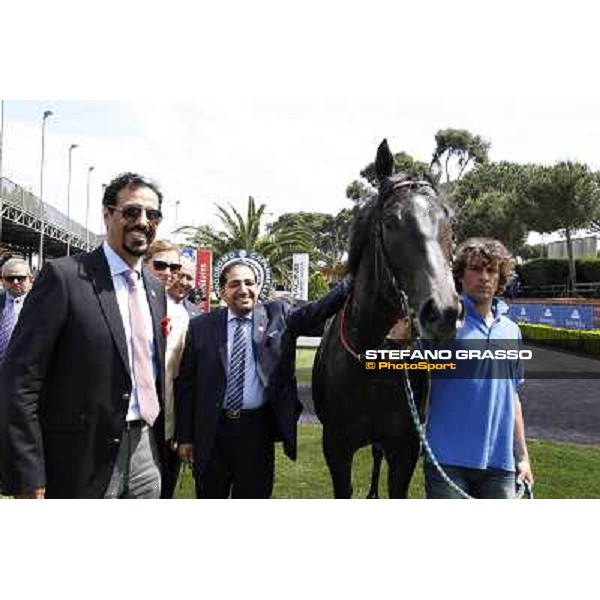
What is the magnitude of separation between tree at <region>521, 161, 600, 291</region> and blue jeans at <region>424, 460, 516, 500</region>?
1.64 metres

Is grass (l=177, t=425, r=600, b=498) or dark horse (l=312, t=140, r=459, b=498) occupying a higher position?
dark horse (l=312, t=140, r=459, b=498)

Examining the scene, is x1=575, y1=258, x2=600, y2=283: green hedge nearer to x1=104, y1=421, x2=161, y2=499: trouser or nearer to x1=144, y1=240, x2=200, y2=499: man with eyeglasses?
x1=144, y1=240, x2=200, y2=499: man with eyeglasses

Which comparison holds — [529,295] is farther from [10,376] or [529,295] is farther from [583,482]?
[10,376]

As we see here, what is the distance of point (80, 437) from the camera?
2.39m

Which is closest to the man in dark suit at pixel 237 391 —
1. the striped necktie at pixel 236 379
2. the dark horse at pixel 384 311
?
the striped necktie at pixel 236 379

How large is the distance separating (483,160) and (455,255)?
2.68 ft

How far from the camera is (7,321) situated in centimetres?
462

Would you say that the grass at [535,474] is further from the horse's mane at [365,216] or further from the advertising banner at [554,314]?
the horse's mane at [365,216]

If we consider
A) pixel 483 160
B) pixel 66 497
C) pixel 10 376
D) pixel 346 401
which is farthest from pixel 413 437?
pixel 10 376

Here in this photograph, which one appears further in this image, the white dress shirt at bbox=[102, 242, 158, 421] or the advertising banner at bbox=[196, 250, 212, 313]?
the advertising banner at bbox=[196, 250, 212, 313]

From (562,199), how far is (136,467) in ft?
9.20

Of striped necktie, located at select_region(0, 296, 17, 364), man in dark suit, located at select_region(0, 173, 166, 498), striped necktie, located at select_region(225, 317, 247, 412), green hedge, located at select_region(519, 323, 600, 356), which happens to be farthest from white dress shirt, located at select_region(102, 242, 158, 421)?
striped necktie, located at select_region(0, 296, 17, 364)

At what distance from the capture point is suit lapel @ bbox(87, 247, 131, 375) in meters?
2.40

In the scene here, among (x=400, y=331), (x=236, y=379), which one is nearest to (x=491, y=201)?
(x=400, y=331)
